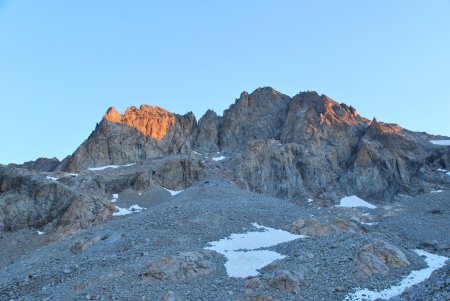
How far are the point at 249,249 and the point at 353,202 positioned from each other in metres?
45.4

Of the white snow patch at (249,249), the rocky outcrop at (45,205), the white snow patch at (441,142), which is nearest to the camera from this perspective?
the white snow patch at (249,249)

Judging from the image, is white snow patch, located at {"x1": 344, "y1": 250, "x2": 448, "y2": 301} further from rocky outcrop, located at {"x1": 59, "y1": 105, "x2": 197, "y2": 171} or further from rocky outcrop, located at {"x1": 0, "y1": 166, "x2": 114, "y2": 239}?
rocky outcrop, located at {"x1": 59, "y1": 105, "x2": 197, "y2": 171}

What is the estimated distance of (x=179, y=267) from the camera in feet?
96.8

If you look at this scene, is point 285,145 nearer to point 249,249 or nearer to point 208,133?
point 208,133

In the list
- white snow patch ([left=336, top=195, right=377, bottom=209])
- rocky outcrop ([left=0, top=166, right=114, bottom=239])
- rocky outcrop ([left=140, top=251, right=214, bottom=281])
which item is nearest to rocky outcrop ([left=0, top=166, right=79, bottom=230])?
rocky outcrop ([left=0, top=166, right=114, bottom=239])

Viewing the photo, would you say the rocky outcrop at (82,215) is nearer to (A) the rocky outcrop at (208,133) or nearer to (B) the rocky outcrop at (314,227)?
(B) the rocky outcrop at (314,227)

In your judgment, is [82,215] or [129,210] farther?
[129,210]

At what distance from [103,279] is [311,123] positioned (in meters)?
77.7

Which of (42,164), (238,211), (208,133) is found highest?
(208,133)

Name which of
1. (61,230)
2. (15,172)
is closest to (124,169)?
(15,172)

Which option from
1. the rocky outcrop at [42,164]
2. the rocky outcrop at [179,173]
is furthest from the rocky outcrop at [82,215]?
the rocky outcrop at [42,164]

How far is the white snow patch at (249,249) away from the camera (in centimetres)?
3043

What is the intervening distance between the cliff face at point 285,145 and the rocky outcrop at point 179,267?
2034 inches

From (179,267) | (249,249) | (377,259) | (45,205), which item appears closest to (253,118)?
(45,205)
